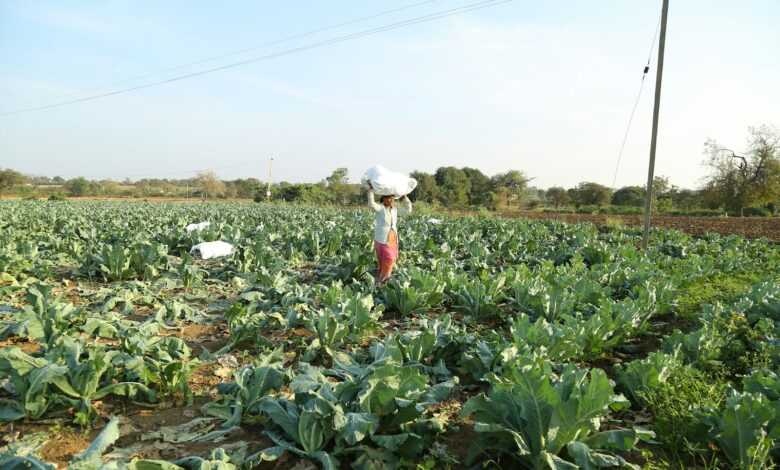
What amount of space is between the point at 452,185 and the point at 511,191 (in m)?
7.85

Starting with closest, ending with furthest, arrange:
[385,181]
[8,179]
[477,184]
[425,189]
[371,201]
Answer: [385,181] → [371,201] → [8,179] → [425,189] → [477,184]

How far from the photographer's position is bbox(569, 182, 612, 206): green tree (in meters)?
53.8

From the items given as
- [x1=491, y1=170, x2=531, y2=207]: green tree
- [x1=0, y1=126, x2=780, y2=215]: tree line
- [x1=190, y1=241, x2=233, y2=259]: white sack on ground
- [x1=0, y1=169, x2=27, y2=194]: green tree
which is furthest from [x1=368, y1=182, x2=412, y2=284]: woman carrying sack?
[x1=0, y1=169, x2=27, y2=194]: green tree

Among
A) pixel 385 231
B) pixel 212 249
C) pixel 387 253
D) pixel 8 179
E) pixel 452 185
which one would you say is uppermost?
pixel 452 185

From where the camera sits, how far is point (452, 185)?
56.8 metres

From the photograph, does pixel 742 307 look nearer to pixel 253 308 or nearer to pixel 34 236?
pixel 253 308

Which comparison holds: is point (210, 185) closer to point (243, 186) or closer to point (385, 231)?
point (243, 186)

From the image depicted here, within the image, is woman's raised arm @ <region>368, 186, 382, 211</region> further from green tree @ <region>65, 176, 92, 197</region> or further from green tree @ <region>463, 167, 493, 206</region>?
green tree @ <region>65, 176, 92, 197</region>

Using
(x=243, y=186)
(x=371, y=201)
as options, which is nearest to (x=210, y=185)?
(x=243, y=186)

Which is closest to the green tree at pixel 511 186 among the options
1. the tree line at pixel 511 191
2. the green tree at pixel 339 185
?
the tree line at pixel 511 191

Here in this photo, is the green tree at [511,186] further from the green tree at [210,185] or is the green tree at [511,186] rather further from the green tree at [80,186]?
the green tree at [80,186]

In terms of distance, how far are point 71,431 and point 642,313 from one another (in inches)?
206

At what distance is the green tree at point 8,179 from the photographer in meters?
45.5

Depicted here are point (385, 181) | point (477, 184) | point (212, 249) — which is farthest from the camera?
point (477, 184)
